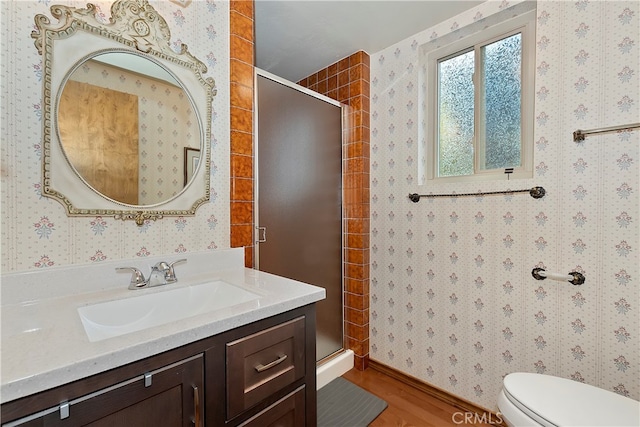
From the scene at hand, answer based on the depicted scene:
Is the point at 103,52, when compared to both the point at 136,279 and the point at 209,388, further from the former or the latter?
the point at 209,388

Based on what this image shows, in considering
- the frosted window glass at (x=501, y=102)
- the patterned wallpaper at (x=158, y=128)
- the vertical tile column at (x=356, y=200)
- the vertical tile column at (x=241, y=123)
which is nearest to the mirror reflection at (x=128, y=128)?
the patterned wallpaper at (x=158, y=128)

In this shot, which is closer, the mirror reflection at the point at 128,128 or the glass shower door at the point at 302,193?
the mirror reflection at the point at 128,128

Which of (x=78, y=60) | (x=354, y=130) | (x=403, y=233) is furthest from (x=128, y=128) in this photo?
(x=403, y=233)

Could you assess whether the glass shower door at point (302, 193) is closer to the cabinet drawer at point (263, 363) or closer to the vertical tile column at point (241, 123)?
the vertical tile column at point (241, 123)

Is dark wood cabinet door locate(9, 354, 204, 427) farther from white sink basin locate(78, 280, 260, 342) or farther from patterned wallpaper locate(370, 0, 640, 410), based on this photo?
patterned wallpaper locate(370, 0, 640, 410)

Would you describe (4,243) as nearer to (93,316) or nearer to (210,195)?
(93,316)

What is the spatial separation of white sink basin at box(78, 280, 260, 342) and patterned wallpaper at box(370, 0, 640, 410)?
124 cm

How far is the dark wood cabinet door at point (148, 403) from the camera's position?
572 mm

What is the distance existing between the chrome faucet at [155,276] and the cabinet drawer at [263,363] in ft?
1.61

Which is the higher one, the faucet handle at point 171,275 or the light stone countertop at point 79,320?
the faucet handle at point 171,275

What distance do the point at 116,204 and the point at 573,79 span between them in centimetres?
202

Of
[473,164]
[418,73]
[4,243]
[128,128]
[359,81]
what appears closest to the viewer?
[4,243]

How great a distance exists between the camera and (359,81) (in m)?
2.08

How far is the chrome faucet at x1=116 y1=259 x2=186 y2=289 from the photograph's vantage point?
106 cm
